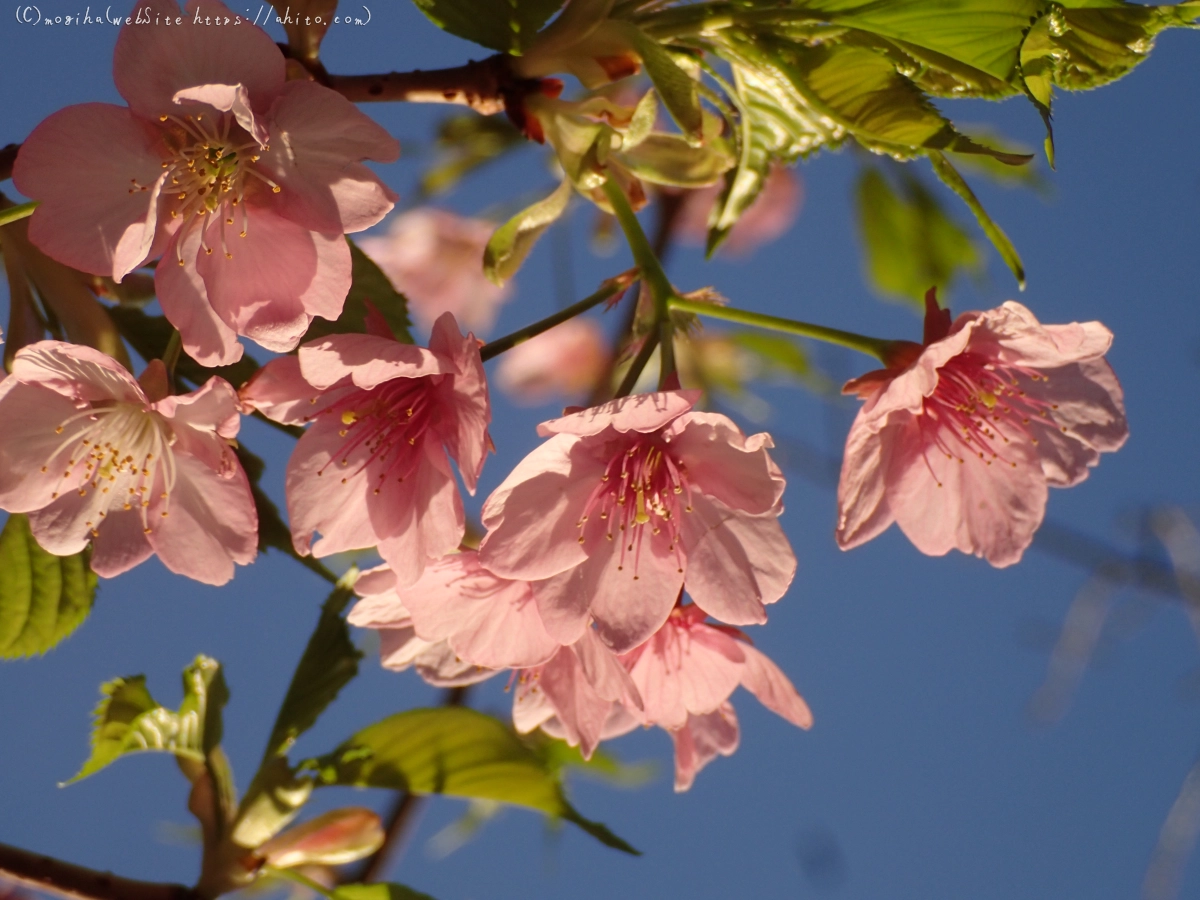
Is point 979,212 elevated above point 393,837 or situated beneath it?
elevated above

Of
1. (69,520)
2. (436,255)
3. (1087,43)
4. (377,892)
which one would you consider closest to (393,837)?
(377,892)

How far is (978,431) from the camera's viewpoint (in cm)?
91

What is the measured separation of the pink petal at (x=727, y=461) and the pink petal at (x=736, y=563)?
0.06ft

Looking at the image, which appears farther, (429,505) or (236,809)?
(236,809)

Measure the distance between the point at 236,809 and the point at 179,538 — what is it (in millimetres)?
286

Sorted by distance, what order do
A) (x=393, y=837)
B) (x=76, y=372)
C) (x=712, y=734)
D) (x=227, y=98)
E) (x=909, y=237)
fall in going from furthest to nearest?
(x=909, y=237) < (x=393, y=837) < (x=712, y=734) < (x=76, y=372) < (x=227, y=98)

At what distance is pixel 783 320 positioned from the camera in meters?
0.78

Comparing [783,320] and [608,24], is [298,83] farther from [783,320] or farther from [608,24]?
[783,320]

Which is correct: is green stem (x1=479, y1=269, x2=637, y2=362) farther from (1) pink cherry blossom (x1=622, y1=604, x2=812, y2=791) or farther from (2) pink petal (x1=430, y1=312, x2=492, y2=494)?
(1) pink cherry blossom (x1=622, y1=604, x2=812, y2=791)

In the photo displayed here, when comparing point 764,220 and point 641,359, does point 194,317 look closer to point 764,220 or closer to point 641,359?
point 641,359

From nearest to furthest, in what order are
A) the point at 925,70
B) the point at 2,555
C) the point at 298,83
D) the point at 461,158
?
1. the point at 298,83
2. the point at 925,70
3. the point at 2,555
4. the point at 461,158

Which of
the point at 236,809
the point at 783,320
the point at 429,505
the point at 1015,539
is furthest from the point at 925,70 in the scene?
the point at 236,809

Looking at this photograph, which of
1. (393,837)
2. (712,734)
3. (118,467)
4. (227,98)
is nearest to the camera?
(227,98)

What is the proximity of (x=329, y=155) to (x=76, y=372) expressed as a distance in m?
0.25
